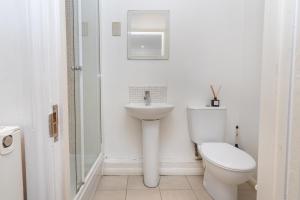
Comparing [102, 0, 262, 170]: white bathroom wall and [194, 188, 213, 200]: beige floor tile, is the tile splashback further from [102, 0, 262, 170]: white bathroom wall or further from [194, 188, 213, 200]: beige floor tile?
[194, 188, 213, 200]: beige floor tile

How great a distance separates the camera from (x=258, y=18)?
2.09m

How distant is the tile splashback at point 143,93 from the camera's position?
237cm

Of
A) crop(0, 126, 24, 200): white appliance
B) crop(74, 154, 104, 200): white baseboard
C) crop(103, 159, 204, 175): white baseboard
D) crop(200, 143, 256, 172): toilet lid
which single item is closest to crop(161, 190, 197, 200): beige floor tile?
crop(103, 159, 204, 175): white baseboard

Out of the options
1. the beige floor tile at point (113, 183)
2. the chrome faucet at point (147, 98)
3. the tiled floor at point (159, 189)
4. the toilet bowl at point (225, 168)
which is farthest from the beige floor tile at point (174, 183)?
the chrome faucet at point (147, 98)

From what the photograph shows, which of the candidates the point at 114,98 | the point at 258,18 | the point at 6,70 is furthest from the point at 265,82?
the point at 114,98

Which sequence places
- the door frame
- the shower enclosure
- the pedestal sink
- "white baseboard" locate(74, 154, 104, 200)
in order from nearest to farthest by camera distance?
the door frame → the shower enclosure → "white baseboard" locate(74, 154, 104, 200) → the pedestal sink

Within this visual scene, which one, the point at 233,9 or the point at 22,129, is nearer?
the point at 22,129

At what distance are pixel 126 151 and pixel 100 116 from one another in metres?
0.47

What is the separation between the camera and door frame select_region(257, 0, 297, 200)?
2.16 feet

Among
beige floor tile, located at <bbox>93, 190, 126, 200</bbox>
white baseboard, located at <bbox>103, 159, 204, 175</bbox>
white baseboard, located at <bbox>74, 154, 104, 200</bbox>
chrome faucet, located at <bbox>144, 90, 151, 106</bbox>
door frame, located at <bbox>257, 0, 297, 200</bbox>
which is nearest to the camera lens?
door frame, located at <bbox>257, 0, 297, 200</bbox>

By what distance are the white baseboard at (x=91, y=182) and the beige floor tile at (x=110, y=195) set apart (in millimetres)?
51

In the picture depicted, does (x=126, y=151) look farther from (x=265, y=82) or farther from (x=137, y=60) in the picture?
(x=265, y=82)

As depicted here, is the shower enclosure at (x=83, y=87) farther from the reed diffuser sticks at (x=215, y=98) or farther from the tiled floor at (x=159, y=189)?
the reed diffuser sticks at (x=215, y=98)

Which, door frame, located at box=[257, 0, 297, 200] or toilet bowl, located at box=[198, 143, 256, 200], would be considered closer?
door frame, located at box=[257, 0, 297, 200]
